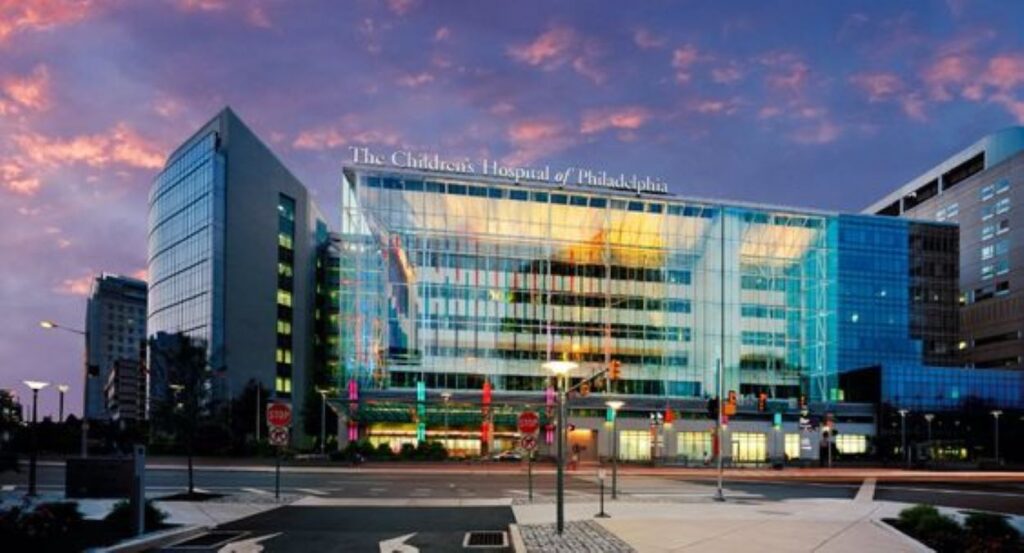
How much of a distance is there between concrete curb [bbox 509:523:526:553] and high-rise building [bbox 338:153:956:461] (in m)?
68.1

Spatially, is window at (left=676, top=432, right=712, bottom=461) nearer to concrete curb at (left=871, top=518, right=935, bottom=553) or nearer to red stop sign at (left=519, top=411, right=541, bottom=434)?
red stop sign at (left=519, top=411, right=541, bottom=434)

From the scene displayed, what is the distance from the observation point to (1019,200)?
5448 inches

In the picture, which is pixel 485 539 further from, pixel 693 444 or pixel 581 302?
pixel 693 444

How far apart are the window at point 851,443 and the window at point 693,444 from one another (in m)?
18.6

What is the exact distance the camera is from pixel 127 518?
832 inches

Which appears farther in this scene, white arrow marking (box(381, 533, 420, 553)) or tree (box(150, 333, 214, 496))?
tree (box(150, 333, 214, 496))

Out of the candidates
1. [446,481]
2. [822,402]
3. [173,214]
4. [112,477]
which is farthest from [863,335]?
[112,477]

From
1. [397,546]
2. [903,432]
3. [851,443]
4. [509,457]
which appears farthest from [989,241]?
[397,546]

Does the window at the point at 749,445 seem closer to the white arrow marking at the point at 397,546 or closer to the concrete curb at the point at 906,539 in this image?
the concrete curb at the point at 906,539

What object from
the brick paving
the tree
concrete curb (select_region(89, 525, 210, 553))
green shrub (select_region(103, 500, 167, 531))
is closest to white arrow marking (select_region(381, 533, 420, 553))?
the brick paving

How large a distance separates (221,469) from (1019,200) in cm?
13510

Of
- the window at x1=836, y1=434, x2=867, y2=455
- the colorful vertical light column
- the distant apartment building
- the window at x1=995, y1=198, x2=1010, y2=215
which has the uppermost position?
the window at x1=995, y1=198, x2=1010, y2=215

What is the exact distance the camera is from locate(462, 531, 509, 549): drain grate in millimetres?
19516

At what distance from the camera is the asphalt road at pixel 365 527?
763 inches
